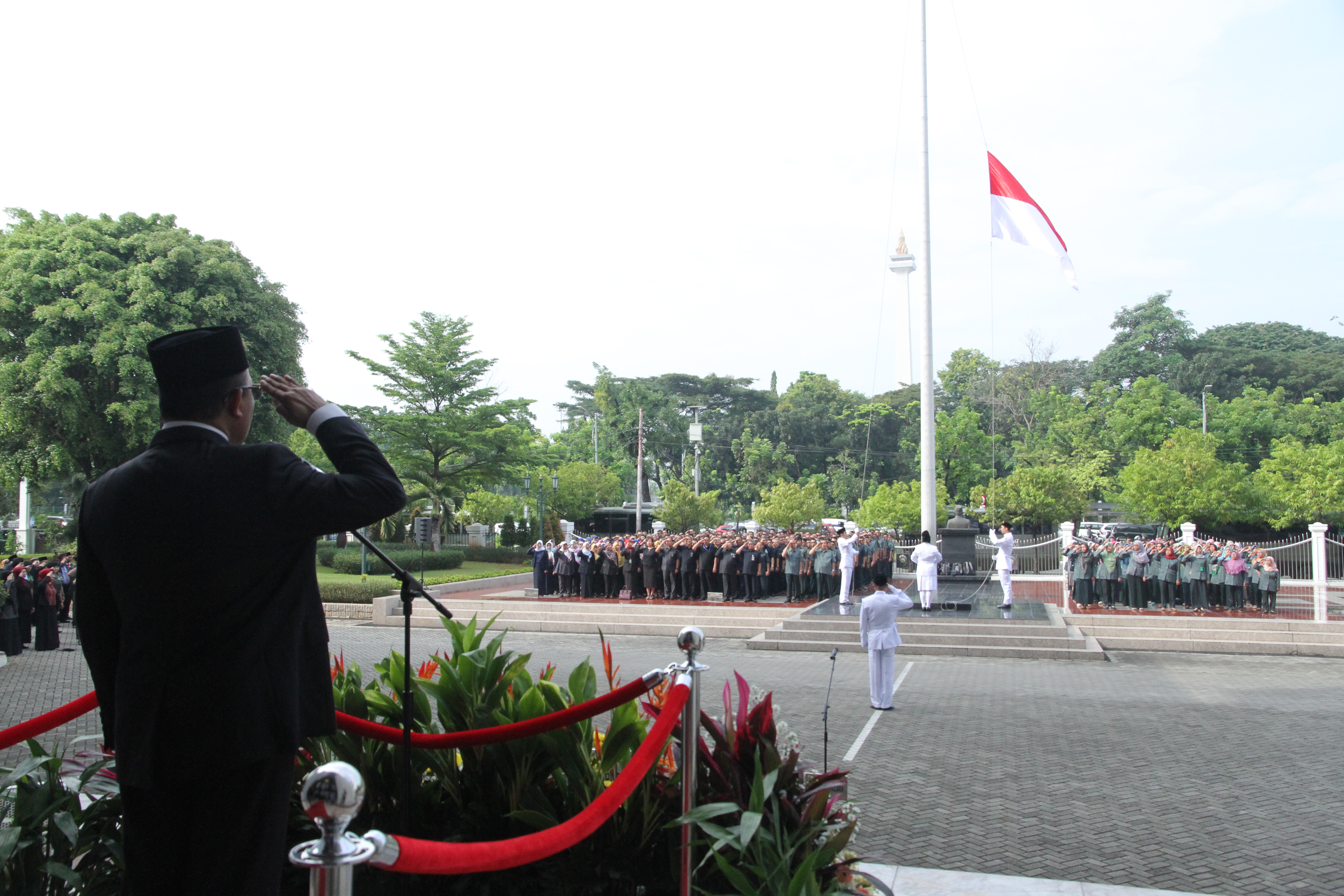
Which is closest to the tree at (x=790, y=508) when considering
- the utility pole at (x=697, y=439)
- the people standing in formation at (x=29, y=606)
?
the utility pole at (x=697, y=439)

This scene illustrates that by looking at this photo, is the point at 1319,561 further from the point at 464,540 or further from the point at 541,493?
the point at 464,540

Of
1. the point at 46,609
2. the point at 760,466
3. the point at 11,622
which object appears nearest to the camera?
the point at 11,622

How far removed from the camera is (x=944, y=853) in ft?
19.4

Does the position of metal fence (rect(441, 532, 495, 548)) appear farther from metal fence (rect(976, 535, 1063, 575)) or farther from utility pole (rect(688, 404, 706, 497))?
metal fence (rect(976, 535, 1063, 575))

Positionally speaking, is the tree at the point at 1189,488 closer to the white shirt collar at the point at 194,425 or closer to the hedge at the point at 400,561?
the hedge at the point at 400,561

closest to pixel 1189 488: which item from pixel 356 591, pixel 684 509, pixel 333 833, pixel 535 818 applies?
pixel 684 509

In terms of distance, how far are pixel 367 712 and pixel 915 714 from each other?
8045mm

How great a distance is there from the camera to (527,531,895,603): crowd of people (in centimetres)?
2277

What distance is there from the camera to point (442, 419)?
34.7m

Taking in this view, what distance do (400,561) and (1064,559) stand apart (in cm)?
1986

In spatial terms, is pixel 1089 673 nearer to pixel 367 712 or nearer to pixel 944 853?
pixel 944 853

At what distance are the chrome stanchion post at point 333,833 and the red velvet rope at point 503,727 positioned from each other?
1429 millimetres

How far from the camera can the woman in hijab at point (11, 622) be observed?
14938 mm

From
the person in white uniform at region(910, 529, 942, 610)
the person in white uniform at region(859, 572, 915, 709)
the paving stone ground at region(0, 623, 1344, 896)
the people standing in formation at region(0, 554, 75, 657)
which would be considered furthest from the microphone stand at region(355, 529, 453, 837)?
the person in white uniform at region(910, 529, 942, 610)
